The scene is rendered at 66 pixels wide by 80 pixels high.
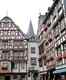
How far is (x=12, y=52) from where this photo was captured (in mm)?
48469

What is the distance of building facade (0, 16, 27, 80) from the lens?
47688 mm

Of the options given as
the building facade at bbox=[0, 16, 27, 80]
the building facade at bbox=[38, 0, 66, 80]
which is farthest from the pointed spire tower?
the building facade at bbox=[38, 0, 66, 80]

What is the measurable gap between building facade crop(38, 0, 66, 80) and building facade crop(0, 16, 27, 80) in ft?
15.3

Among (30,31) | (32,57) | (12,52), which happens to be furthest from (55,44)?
(30,31)

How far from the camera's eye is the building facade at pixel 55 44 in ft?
101

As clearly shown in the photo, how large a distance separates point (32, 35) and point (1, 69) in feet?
31.8

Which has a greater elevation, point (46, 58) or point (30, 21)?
point (30, 21)

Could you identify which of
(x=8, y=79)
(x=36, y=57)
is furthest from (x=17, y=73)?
(x=36, y=57)

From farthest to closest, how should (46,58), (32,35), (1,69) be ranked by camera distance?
(32,35) → (1,69) → (46,58)

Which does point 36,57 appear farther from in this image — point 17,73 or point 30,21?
point 30,21

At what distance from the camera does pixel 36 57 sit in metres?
49.8

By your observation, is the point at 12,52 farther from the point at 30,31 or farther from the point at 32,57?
the point at 30,31

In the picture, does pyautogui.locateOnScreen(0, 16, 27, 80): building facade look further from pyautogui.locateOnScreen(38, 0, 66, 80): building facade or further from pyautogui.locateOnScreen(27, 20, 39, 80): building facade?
pyautogui.locateOnScreen(38, 0, 66, 80): building facade

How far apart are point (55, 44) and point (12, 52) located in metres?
15.0
